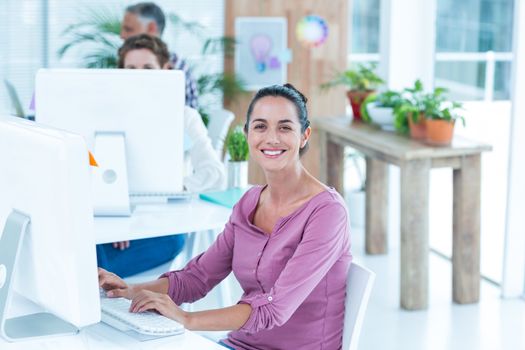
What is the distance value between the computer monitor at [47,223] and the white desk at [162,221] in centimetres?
102

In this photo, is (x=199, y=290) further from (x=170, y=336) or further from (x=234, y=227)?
(x=170, y=336)

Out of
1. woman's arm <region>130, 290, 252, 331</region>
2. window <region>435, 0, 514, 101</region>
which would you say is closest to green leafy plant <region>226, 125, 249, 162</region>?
woman's arm <region>130, 290, 252, 331</region>

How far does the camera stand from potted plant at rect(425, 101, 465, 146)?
4.47 meters

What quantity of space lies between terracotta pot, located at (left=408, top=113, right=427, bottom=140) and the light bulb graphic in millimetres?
1757

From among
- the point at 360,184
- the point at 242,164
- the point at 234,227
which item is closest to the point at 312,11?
the point at 360,184

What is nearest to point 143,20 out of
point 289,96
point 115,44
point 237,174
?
point 115,44

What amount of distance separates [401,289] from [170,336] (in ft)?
8.46

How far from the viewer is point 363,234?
5867 millimetres

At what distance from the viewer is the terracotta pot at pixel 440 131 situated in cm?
447

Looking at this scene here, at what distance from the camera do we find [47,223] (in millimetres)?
1904

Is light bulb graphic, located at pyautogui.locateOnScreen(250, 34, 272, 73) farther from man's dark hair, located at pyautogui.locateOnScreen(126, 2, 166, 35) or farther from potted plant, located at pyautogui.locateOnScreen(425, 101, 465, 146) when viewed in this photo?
potted plant, located at pyautogui.locateOnScreen(425, 101, 465, 146)

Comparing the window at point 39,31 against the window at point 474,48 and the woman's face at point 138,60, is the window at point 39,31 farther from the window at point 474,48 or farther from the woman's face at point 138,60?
the woman's face at point 138,60

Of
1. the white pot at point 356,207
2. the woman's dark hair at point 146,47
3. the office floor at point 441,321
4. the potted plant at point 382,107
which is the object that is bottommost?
the office floor at point 441,321

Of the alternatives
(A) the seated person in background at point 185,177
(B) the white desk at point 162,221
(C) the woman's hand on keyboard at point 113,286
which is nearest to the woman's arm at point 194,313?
(C) the woman's hand on keyboard at point 113,286
